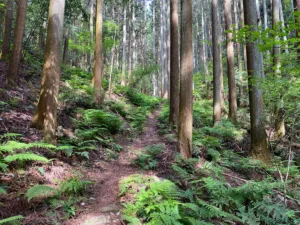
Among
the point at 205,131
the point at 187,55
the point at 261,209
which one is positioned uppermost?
the point at 187,55

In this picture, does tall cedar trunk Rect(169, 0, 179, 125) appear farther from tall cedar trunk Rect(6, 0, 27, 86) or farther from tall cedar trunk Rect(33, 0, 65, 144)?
tall cedar trunk Rect(6, 0, 27, 86)

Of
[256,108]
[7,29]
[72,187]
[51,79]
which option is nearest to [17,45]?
[7,29]

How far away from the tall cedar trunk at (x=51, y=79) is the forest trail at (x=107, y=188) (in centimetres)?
145

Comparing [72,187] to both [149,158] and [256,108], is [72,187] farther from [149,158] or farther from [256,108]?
[256,108]

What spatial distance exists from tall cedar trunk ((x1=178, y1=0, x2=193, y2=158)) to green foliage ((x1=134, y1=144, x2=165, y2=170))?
631mm

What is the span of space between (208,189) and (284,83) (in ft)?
8.35

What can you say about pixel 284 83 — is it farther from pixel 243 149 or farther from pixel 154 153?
pixel 243 149

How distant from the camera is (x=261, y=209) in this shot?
378 centimetres

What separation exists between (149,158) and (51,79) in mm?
3107

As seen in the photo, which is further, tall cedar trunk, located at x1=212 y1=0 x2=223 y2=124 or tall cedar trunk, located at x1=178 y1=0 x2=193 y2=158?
tall cedar trunk, located at x1=212 y1=0 x2=223 y2=124

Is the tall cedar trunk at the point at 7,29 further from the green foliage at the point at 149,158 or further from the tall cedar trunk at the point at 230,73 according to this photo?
the tall cedar trunk at the point at 230,73

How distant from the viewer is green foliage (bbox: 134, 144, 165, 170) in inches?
201

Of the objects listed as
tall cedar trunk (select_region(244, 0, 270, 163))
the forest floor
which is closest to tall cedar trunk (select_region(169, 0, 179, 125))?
the forest floor

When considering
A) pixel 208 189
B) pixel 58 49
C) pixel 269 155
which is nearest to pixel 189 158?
pixel 208 189
